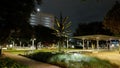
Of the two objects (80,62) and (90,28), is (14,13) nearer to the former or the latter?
(80,62)

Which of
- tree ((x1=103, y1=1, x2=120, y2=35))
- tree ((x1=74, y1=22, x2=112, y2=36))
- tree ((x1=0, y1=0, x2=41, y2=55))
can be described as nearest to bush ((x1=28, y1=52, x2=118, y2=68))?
tree ((x1=0, y1=0, x2=41, y2=55))

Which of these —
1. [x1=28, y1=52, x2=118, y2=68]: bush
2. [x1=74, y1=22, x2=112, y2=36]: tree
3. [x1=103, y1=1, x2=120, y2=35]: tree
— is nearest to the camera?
[x1=28, y1=52, x2=118, y2=68]: bush

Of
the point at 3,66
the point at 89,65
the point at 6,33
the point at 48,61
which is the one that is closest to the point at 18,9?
the point at 6,33

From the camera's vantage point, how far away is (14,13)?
842cm

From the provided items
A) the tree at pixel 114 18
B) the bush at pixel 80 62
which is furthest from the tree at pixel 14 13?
the tree at pixel 114 18

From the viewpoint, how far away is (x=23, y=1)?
8727mm

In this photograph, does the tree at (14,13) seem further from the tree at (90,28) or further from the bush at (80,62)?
the tree at (90,28)

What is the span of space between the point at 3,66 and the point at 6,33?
12.5 feet

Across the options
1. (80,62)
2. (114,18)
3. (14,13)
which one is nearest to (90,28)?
(114,18)

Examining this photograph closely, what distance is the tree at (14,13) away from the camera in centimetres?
824

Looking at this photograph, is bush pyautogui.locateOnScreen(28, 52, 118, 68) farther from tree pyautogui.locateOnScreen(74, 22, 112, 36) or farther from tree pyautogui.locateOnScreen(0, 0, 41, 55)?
tree pyautogui.locateOnScreen(74, 22, 112, 36)

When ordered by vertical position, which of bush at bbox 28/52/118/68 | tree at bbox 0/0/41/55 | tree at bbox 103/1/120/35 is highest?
tree at bbox 103/1/120/35

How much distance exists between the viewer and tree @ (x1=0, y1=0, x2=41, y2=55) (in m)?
8.24

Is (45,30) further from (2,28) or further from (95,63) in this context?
(2,28)
